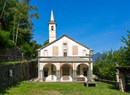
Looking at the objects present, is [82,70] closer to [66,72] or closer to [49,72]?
[66,72]

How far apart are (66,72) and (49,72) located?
110 inches

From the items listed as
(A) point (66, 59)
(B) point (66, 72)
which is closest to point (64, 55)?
(A) point (66, 59)

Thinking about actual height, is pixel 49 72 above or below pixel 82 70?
below

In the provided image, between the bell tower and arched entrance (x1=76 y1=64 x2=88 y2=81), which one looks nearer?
arched entrance (x1=76 y1=64 x2=88 y2=81)

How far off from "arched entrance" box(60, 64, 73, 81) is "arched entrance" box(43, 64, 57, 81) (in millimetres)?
1316

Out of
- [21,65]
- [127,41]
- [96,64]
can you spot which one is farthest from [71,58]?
[127,41]

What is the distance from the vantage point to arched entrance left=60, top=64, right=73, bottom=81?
44844mm

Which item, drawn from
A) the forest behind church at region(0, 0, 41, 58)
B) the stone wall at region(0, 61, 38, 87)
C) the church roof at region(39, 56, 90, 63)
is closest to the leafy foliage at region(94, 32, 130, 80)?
the church roof at region(39, 56, 90, 63)

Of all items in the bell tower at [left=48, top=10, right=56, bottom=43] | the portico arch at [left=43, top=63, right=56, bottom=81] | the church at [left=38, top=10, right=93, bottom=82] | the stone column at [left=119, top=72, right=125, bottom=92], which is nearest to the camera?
the stone column at [left=119, top=72, right=125, bottom=92]

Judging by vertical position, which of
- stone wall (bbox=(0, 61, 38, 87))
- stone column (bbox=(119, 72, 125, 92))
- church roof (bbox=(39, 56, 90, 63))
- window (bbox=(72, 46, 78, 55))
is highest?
window (bbox=(72, 46, 78, 55))

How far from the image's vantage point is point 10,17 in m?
50.6

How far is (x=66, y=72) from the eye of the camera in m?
45.3

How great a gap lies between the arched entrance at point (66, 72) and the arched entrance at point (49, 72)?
132 cm

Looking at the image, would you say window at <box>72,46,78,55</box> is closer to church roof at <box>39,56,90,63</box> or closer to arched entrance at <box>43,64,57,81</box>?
church roof at <box>39,56,90,63</box>
